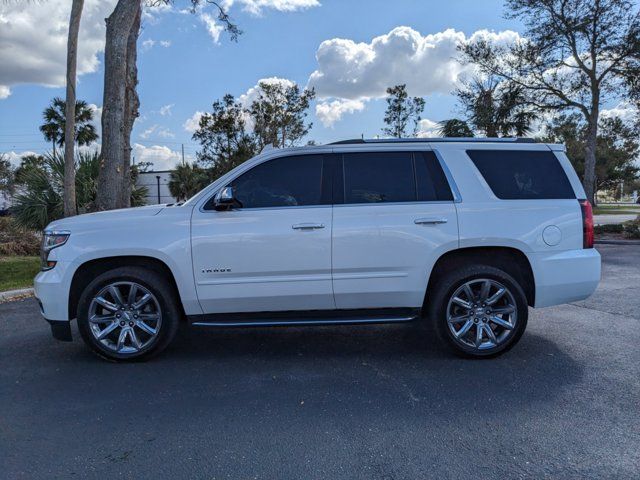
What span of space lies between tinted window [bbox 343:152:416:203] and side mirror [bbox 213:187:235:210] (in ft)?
3.49

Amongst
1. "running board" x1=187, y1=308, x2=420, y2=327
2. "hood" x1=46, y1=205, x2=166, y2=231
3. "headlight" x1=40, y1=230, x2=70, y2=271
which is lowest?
"running board" x1=187, y1=308, x2=420, y2=327

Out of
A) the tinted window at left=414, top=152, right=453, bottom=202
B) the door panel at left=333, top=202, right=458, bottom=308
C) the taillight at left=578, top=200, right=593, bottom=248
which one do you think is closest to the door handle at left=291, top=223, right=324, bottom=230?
the door panel at left=333, top=202, right=458, bottom=308

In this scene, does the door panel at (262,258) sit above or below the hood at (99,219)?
below

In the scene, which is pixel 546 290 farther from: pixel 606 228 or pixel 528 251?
pixel 606 228

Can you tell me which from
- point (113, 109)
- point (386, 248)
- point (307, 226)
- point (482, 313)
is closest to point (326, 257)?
point (307, 226)

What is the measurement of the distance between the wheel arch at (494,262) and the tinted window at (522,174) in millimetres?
531

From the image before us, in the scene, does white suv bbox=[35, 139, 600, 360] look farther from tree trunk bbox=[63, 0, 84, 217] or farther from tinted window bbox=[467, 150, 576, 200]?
tree trunk bbox=[63, 0, 84, 217]

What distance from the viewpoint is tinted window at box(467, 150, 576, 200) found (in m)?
4.89

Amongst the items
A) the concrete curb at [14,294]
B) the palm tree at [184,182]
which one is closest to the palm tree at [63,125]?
the palm tree at [184,182]

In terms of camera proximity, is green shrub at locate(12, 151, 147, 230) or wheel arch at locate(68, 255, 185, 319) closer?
wheel arch at locate(68, 255, 185, 319)

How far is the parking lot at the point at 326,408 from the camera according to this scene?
301 cm

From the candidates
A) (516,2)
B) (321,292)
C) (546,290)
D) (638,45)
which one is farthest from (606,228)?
(321,292)

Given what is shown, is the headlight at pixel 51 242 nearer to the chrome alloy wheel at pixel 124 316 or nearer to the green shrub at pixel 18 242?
the chrome alloy wheel at pixel 124 316

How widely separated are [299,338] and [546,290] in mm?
2547
